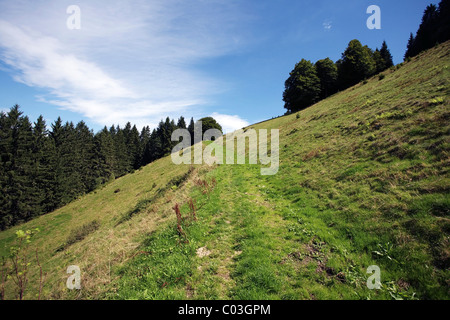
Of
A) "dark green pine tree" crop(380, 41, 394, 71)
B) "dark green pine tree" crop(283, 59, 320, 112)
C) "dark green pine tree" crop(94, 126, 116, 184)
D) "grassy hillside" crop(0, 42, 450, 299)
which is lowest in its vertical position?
"grassy hillside" crop(0, 42, 450, 299)

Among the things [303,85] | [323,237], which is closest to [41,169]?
[323,237]

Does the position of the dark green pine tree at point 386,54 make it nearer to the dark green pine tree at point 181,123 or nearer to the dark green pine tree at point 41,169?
the dark green pine tree at point 181,123

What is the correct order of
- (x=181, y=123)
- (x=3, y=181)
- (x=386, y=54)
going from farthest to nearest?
(x=181, y=123)
(x=386, y=54)
(x=3, y=181)

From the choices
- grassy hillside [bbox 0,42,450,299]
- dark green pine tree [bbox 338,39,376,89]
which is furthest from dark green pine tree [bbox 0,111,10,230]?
dark green pine tree [bbox 338,39,376,89]

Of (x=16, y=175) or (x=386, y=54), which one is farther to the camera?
(x=386, y=54)

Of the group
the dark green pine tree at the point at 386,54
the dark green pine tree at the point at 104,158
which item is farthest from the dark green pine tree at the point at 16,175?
the dark green pine tree at the point at 386,54

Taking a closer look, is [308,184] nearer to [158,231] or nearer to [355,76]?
[158,231]

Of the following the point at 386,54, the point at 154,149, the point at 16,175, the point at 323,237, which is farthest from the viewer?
the point at 154,149

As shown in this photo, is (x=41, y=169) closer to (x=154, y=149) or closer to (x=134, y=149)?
(x=154, y=149)

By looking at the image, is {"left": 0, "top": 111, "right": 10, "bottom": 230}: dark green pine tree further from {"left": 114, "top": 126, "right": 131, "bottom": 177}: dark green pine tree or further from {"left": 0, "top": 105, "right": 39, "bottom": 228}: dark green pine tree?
{"left": 114, "top": 126, "right": 131, "bottom": 177}: dark green pine tree

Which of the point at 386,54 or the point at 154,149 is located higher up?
the point at 386,54

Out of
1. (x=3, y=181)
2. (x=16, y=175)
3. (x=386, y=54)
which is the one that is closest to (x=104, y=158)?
(x=16, y=175)

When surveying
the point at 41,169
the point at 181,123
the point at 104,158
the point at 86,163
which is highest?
the point at 181,123
